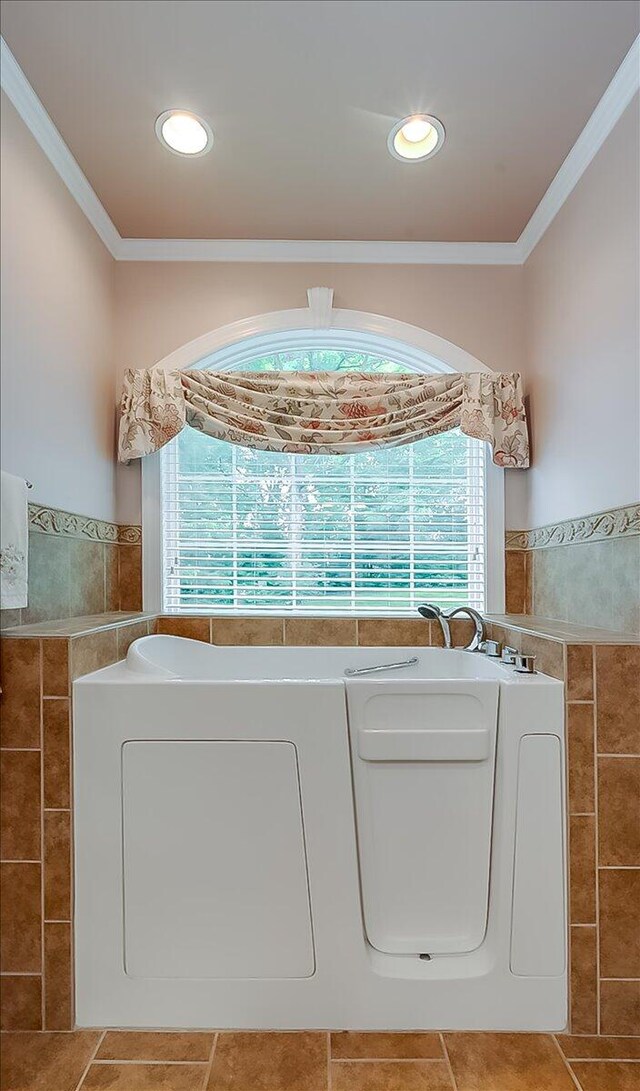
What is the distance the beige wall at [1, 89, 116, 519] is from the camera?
1724mm

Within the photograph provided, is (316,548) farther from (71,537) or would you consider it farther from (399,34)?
(399,34)

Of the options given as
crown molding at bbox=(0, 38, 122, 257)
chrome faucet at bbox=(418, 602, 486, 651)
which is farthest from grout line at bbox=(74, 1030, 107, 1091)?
crown molding at bbox=(0, 38, 122, 257)

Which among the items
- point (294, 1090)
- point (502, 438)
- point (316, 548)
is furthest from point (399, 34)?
point (294, 1090)

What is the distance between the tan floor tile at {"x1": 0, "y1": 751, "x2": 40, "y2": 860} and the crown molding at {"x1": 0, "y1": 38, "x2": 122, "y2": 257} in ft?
5.88

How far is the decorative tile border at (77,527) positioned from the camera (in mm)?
1879

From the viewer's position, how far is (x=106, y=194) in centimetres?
221

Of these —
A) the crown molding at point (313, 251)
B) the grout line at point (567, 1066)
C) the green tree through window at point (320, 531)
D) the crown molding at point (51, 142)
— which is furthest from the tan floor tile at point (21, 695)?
the crown molding at point (313, 251)

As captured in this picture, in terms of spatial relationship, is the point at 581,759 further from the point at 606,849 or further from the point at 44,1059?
the point at 44,1059

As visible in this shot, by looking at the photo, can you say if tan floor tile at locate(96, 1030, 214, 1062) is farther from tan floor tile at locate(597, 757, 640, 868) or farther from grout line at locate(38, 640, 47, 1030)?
tan floor tile at locate(597, 757, 640, 868)

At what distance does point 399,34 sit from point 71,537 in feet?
5.73

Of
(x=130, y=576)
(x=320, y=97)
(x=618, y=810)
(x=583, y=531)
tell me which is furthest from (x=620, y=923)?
(x=320, y=97)

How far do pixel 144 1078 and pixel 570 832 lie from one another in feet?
3.64

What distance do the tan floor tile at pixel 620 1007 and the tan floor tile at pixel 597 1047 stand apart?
0.07 feet

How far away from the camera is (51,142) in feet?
6.30
